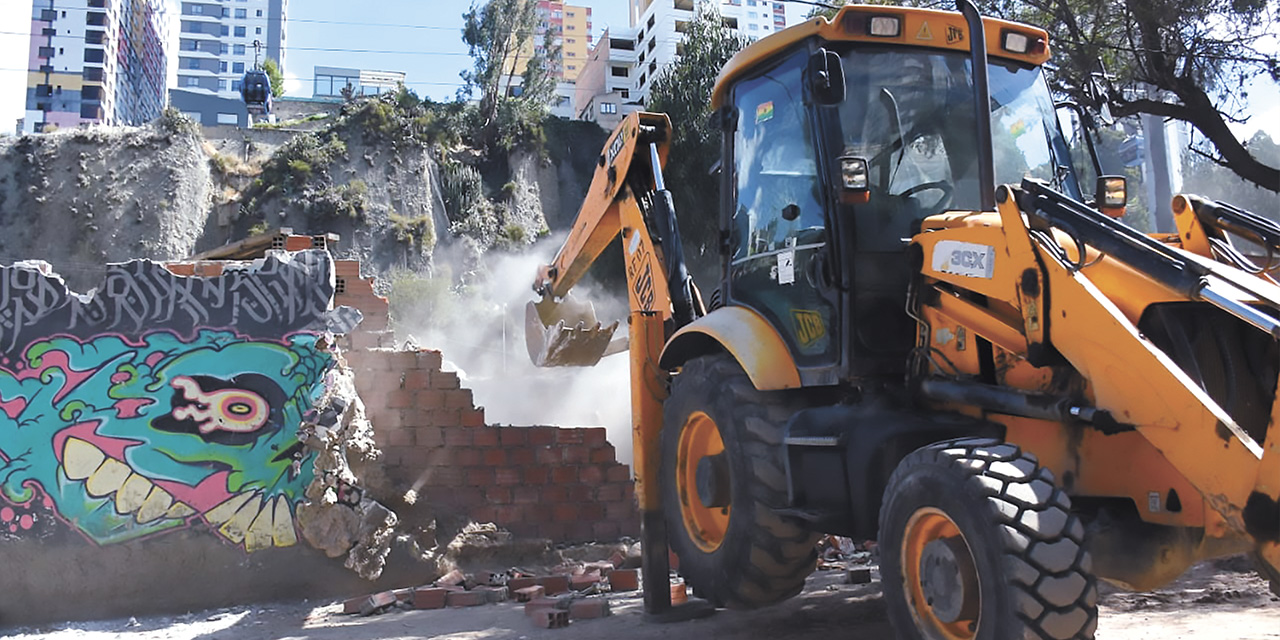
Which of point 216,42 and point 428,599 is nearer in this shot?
point 428,599

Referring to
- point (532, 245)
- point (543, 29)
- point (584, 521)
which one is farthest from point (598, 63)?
point (584, 521)

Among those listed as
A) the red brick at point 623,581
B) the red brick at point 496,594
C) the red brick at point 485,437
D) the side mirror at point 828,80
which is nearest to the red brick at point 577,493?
the red brick at point 485,437

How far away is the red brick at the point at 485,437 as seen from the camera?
28.7 ft

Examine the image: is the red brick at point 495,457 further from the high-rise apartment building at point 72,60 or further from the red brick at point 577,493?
the high-rise apartment building at point 72,60

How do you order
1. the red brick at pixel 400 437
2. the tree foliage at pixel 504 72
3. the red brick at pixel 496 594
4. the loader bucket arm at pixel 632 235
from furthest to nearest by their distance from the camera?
the tree foliage at pixel 504 72
the red brick at pixel 400 437
the red brick at pixel 496 594
the loader bucket arm at pixel 632 235

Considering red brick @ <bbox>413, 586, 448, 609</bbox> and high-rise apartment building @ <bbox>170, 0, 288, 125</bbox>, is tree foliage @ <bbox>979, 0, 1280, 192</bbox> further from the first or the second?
high-rise apartment building @ <bbox>170, 0, 288, 125</bbox>

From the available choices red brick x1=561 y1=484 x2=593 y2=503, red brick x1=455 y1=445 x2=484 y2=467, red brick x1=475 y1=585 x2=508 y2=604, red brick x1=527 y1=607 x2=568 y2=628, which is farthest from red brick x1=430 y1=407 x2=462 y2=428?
red brick x1=527 y1=607 x2=568 y2=628

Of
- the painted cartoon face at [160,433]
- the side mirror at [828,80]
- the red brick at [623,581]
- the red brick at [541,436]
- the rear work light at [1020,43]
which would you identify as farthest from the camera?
the red brick at [541,436]

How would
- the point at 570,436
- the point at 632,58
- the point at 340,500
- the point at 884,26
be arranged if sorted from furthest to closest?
the point at 632,58 → the point at 570,436 → the point at 340,500 → the point at 884,26

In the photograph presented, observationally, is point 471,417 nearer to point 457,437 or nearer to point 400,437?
point 457,437

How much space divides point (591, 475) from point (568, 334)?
5.24ft

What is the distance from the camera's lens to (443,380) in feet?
28.6

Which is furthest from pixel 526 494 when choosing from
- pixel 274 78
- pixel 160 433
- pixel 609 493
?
pixel 274 78

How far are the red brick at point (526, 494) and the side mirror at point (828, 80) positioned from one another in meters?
5.43
